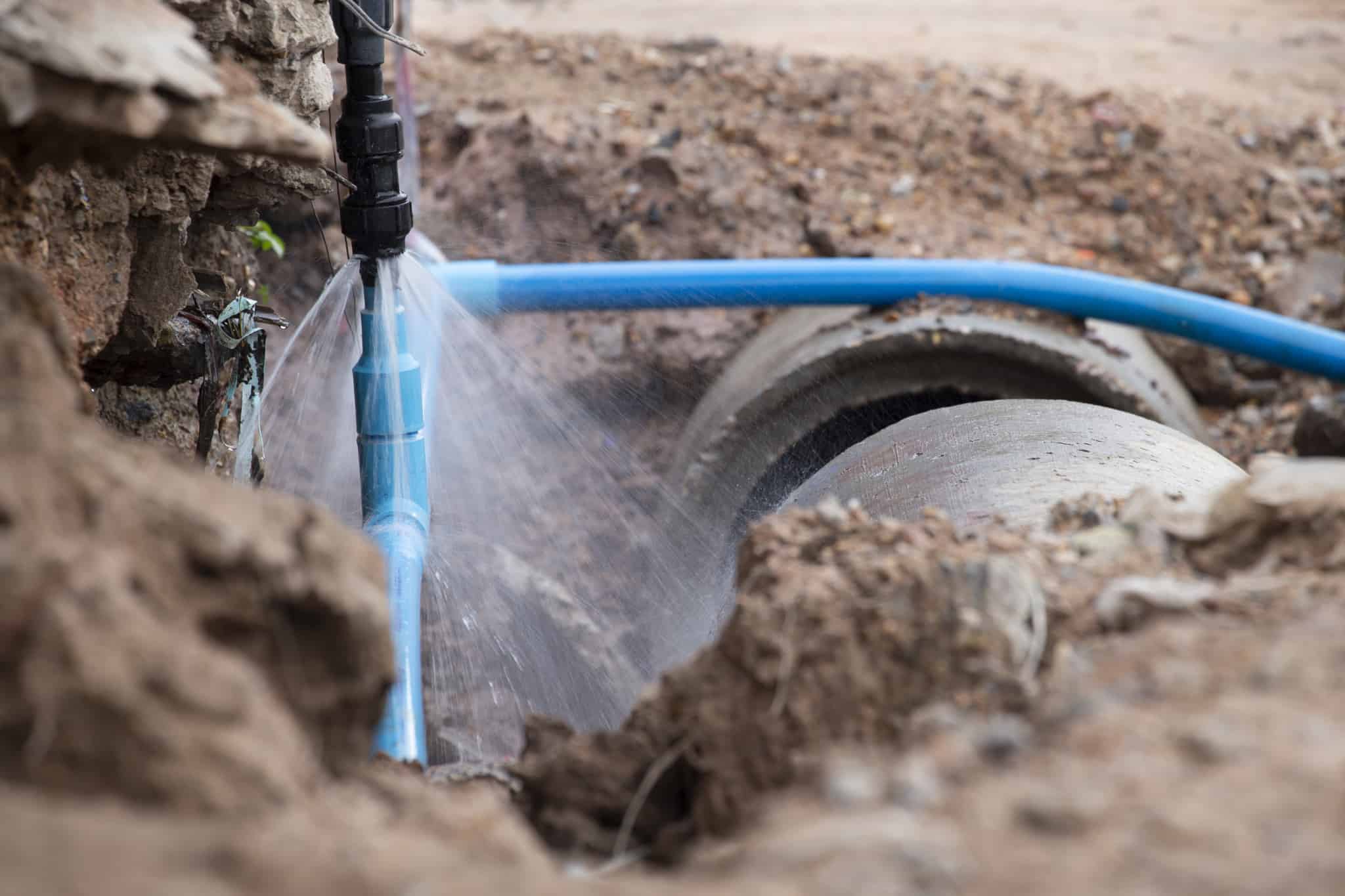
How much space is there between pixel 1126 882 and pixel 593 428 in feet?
9.23

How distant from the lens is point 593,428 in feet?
11.3

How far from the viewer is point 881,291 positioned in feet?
9.08

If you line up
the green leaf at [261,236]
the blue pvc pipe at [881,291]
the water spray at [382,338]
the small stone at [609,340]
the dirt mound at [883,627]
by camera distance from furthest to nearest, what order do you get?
the small stone at [609,340] < the blue pvc pipe at [881,291] < the green leaf at [261,236] < the water spray at [382,338] < the dirt mound at [883,627]

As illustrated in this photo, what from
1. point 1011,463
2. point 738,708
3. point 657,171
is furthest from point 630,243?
point 738,708

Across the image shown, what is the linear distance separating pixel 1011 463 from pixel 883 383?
3.23ft

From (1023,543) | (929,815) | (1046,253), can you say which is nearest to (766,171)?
(1046,253)

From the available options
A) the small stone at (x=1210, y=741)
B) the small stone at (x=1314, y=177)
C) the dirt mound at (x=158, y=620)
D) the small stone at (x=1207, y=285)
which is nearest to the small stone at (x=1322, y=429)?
the small stone at (x=1207, y=285)

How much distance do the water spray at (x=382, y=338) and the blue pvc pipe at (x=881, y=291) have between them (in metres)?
0.54

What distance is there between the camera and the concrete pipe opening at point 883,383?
8.77 ft

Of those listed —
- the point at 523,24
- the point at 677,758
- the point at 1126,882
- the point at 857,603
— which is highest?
the point at 523,24

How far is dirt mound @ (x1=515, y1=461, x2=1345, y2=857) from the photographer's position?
3.39 ft

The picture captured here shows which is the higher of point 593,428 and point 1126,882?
point 593,428

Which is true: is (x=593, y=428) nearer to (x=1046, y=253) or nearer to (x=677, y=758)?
(x=1046, y=253)

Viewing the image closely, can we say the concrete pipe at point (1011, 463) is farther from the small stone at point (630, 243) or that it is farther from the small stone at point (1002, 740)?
the small stone at point (630, 243)
